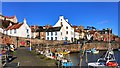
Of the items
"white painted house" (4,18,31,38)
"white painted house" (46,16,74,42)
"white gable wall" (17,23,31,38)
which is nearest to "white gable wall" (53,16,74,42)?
"white painted house" (46,16,74,42)

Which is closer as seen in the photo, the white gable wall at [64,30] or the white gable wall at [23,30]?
the white gable wall at [23,30]

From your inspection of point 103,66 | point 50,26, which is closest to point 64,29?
point 50,26

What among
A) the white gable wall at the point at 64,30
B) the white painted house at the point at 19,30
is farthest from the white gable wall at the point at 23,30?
the white gable wall at the point at 64,30

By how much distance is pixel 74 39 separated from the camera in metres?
43.4

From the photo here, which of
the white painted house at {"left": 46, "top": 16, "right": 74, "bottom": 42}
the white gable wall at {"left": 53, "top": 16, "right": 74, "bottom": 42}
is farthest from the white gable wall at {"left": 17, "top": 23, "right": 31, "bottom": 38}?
the white gable wall at {"left": 53, "top": 16, "right": 74, "bottom": 42}

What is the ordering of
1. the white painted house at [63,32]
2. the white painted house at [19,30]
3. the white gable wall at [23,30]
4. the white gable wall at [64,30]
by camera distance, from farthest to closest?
the white gable wall at [64,30] → the white painted house at [63,32] → the white gable wall at [23,30] → the white painted house at [19,30]

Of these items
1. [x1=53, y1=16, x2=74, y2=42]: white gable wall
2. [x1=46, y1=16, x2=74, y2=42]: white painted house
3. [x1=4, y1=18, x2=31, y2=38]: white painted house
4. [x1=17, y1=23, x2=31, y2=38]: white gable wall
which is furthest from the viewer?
[x1=53, y1=16, x2=74, y2=42]: white gable wall

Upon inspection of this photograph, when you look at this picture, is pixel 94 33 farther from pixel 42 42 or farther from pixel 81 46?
pixel 42 42

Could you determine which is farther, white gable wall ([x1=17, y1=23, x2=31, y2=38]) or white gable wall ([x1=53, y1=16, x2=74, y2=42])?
white gable wall ([x1=53, y1=16, x2=74, y2=42])

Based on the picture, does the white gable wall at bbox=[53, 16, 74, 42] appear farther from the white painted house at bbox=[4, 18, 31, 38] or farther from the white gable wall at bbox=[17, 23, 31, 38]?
the white painted house at bbox=[4, 18, 31, 38]

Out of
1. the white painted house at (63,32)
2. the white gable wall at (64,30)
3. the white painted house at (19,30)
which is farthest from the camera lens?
the white gable wall at (64,30)

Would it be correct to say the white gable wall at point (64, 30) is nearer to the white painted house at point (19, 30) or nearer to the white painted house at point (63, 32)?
the white painted house at point (63, 32)

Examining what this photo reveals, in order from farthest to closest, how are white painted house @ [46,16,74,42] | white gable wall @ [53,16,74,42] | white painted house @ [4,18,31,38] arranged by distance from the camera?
white gable wall @ [53,16,74,42] < white painted house @ [46,16,74,42] < white painted house @ [4,18,31,38]

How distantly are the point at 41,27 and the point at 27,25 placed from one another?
30.4 feet
